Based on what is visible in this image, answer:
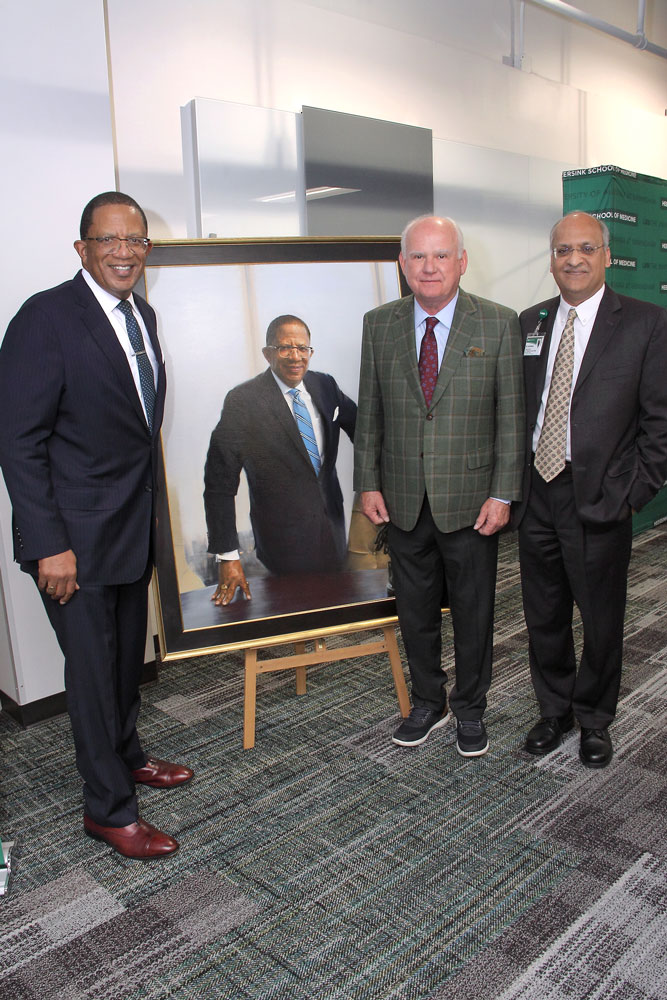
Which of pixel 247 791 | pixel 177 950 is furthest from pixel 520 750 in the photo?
pixel 177 950

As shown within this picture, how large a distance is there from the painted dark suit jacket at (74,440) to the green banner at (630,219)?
370 centimetres

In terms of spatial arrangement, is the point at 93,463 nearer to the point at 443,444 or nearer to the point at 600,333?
the point at 443,444

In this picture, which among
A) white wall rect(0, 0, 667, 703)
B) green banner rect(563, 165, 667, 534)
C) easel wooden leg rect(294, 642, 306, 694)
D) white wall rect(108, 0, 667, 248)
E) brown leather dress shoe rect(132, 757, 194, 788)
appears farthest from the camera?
green banner rect(563, 165, 667, 534)

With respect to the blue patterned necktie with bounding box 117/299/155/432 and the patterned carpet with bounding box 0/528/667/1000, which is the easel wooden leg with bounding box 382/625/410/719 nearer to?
the patterned carpet with bounding box 0/528/667/1000

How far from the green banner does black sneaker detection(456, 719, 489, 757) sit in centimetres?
330

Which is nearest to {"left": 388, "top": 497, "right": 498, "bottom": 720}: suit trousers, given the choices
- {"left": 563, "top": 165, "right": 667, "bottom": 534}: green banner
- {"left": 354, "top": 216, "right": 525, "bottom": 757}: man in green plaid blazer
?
{"left": 354, "top": 216, "right": 525, "bottom": 757}: man in green plaid blazer

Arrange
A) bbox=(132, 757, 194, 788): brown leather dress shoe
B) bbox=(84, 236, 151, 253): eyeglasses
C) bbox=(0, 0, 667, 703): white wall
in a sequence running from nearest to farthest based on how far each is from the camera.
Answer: bbox=(84, 236, 151, 253): eyeglasses
bbox=(132, 757, 194, 788): brown leather dress shoe
bbox=(0, 0, 667, 703): white wall

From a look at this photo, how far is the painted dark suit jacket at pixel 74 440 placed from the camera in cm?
203

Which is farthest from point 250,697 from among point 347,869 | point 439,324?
point 439,324

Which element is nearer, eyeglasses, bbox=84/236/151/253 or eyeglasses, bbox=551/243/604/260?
eyeglasses, bbox=84/236/151/253

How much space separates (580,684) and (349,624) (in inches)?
32.4

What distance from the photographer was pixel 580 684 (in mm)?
2693

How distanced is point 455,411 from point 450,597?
0.66 metres

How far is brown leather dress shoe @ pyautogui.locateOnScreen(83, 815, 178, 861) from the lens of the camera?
2.23 metres
